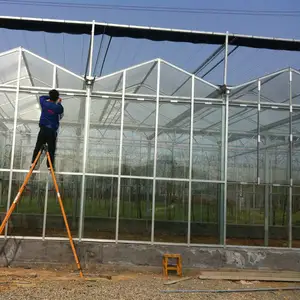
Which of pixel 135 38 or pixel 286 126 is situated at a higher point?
pixel 135 38

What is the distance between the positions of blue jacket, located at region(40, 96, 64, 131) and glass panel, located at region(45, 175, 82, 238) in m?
1.36

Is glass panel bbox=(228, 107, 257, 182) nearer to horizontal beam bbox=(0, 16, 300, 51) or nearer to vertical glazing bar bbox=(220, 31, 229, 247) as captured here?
vertical glazing bar bbox=(220, 31, 229, 247)

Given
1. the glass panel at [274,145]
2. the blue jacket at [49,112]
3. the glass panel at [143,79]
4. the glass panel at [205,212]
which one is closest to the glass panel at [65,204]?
the blue jacket at [49,112]

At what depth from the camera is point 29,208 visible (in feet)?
31.7

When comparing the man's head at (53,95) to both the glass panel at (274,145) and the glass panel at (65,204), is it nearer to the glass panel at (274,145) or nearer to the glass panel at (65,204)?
the glass panel at (65,204)

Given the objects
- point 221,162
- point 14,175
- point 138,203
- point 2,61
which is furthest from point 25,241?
point 221,162

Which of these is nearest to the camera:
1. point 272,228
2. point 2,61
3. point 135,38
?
point 2,61

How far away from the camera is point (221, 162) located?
9.41m

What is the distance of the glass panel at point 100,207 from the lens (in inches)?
363

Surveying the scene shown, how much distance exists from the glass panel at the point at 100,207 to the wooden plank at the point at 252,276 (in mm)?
2329

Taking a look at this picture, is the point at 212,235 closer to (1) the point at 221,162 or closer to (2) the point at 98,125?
(1) the point at 221,162

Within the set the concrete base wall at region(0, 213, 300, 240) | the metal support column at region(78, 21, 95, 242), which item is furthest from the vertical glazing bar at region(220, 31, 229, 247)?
the metal support column at region(78, 21, 95, 242)

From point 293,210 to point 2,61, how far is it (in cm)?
776

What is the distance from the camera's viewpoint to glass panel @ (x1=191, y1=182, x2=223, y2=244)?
30.5ft
